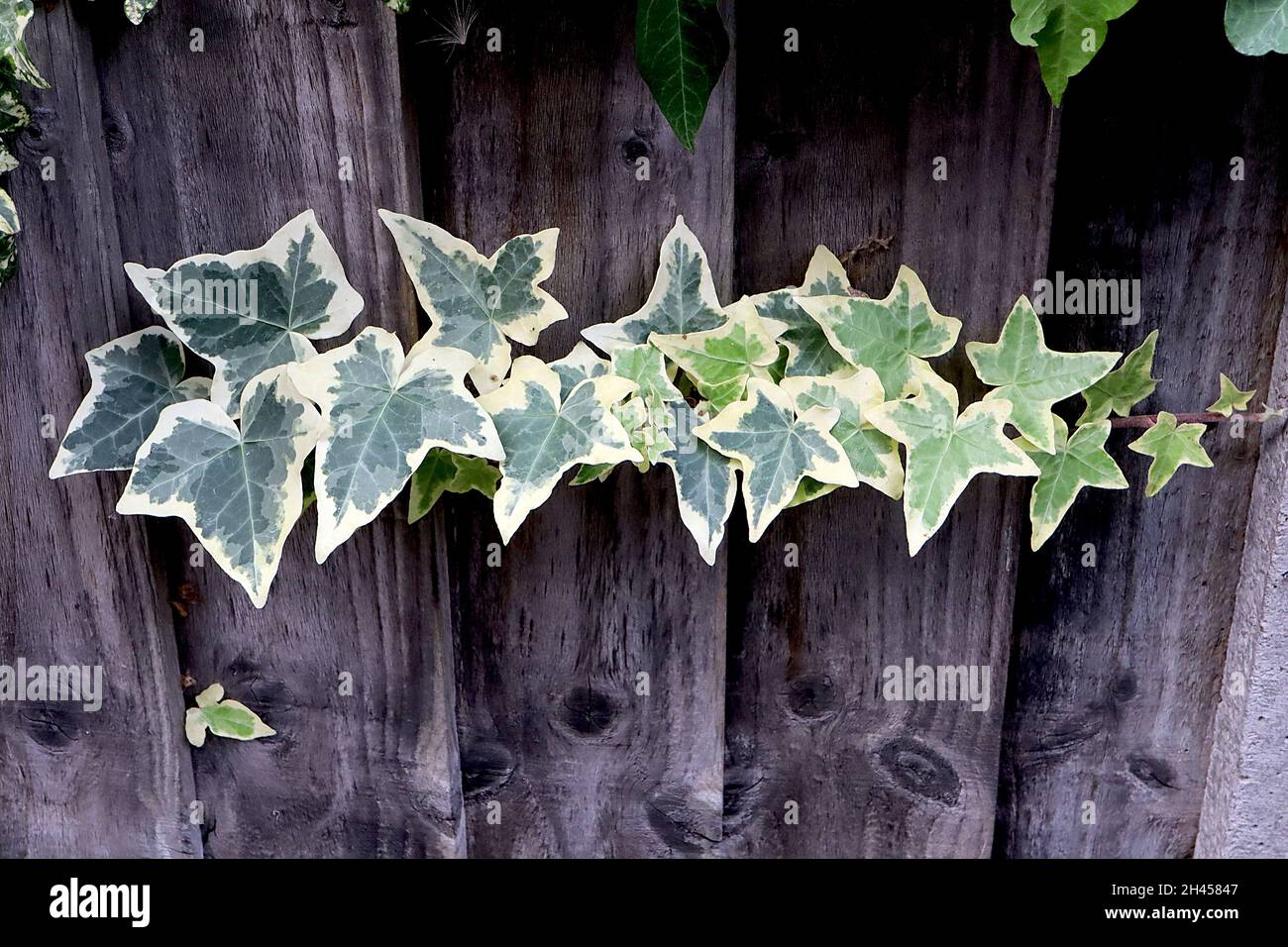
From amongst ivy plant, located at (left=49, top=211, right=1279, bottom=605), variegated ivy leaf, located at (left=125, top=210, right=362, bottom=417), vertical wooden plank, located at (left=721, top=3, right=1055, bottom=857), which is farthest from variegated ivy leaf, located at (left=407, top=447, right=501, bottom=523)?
vertical wooden plank, located at (left=721, top=3, right=1055, bottom=857)

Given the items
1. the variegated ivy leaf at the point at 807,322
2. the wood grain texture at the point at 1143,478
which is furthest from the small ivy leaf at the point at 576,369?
the wood grain texture at the point at 1143,478

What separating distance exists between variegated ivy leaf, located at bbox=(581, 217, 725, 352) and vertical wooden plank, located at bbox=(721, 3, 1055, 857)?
0.20ft

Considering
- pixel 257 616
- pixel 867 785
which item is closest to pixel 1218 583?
pixel 867 785

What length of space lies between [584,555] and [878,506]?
262 mm

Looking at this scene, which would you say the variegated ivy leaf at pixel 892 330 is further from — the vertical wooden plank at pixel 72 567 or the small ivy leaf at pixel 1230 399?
the vertical wooden plank at pixel 72 567

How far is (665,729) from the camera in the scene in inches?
31.8

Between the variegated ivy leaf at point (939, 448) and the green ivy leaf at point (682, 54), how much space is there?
0.24 meters

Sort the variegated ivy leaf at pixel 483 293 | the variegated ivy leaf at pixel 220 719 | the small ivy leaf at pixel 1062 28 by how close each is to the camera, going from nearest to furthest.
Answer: the small ivy leaf at pixel 1062 28
the variegated ivy leaf at pixel 483 293
the variegated ivy leaf at pixel 220 719

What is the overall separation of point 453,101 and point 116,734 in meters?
0.64

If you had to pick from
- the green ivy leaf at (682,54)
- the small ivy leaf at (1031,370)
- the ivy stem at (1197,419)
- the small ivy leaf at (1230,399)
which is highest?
the green ivy leaf at (682,54)

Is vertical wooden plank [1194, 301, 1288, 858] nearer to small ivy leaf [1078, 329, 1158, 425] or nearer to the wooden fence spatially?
the wooden fence

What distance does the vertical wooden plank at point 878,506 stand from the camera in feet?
2.17

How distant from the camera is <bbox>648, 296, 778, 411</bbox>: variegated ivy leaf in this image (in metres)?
0.64
